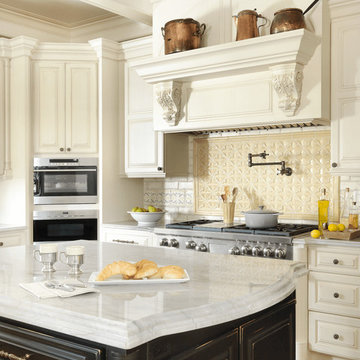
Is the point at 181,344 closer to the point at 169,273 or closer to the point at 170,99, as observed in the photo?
the point at 169,273

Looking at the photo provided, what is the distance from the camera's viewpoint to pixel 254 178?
452cm

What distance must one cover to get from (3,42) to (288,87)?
9.24 feet

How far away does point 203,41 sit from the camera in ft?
13.9

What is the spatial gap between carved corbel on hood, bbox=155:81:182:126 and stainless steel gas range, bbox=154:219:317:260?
939 millimetres

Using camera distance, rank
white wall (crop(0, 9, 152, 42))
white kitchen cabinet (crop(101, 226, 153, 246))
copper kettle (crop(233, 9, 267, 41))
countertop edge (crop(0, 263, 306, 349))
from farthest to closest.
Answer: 1. white wall (crop(0, 9, 152, 42))
2. white kitchen cabinet (crop(101, 226, 153, 246))
3. copper kettle (crop(233, 9, 267, 41))
4. countertop edge (crop(0, 263, 306, 349))

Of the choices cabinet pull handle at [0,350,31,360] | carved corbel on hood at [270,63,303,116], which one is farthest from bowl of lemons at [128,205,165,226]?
cabinet pull handle at [0,350,31,360]

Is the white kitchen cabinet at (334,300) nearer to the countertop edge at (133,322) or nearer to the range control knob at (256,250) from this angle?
the range control knob at (256,250)

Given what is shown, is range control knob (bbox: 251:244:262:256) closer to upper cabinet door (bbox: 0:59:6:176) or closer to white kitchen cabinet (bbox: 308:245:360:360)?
white kitchen cabinet (bbox: 308:245:360:360)

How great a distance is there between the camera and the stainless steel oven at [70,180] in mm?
4824

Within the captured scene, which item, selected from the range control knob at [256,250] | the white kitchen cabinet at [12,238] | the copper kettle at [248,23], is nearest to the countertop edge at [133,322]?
the range control knob at [256,250]

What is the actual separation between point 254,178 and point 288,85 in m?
1.10

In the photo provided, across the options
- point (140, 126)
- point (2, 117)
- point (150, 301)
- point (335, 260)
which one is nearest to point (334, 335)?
point (335, 260)

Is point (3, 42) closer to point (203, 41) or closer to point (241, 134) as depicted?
point (203, 41)

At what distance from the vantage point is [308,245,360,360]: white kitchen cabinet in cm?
338
